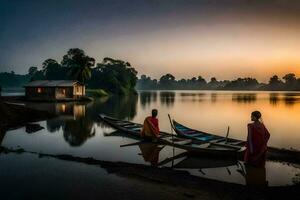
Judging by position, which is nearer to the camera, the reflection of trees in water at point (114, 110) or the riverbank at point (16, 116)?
the riverbank at point (16, 116)

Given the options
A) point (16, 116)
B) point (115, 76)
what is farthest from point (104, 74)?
point (16, 116)

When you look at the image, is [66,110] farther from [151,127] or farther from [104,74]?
[104,74]

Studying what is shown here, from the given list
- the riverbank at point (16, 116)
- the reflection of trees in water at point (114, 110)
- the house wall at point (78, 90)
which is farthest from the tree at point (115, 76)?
the riverbank at point (16, 116)

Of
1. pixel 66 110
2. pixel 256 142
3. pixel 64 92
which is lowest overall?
pixel 66 110

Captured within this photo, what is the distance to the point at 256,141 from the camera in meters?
12.0

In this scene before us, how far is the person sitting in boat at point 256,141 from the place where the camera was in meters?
11.9

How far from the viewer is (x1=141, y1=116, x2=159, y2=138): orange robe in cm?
1751

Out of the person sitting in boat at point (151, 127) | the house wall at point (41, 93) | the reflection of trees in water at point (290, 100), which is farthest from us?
the reflection of trees in water at point (290, 100)

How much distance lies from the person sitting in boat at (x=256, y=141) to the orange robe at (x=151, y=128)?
21.0 ft

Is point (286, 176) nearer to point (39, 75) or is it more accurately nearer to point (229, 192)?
point (229, 192)

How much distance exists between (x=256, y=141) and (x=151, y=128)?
719cm

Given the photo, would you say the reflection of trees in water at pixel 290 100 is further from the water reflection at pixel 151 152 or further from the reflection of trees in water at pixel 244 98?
the water reflection at pixel 151 152

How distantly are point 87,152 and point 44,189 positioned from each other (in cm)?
678

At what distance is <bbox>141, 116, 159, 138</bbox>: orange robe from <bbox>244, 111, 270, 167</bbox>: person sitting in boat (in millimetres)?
6415
